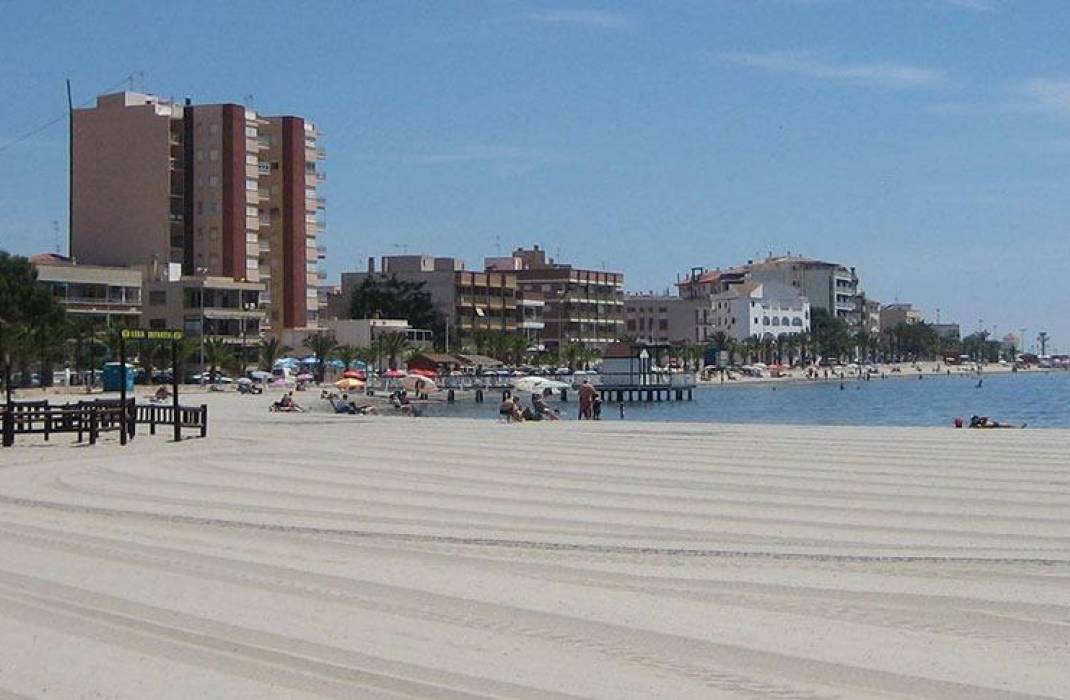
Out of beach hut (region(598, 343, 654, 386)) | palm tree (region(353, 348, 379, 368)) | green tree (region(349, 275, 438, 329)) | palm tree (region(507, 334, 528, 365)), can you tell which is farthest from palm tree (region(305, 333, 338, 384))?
palm tree (region(507, 334, 528, 365))

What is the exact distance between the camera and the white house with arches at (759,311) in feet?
591

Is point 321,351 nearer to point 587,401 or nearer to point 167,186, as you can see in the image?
point 167,186

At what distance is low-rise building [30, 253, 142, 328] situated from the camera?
91.6 metres

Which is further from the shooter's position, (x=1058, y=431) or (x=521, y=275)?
(x=521, y=275)

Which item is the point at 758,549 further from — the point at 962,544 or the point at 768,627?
the point at 768,627

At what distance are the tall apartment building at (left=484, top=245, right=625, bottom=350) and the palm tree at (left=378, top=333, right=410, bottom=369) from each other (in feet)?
93.9

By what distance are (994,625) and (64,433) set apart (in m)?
27.0

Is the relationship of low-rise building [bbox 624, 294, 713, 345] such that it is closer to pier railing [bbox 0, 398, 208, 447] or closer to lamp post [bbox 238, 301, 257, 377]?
lamp post [bbox 238, 301, 257, 377]

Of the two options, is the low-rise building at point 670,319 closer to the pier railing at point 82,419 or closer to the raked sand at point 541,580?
the pier railing at point 82,419

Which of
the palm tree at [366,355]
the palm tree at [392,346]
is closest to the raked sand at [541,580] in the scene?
the palm tree at [366,355]

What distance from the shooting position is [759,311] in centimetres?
18338

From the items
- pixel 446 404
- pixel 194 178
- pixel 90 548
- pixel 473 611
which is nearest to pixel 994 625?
pixel 473 611

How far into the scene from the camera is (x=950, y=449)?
27547 mm

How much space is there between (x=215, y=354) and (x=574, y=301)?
63082mm
